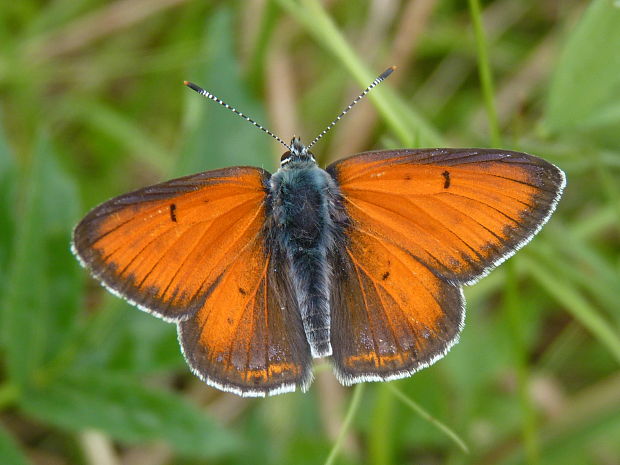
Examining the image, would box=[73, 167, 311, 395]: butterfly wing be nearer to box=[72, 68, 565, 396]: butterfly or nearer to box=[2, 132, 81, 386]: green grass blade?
box=[72, 68, 565, 396]: butterfly

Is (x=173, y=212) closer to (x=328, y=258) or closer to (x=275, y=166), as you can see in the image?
(x=328, y=258)

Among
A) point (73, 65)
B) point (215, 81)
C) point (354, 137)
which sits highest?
point (73, 65)

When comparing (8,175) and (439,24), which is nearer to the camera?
(8,175)

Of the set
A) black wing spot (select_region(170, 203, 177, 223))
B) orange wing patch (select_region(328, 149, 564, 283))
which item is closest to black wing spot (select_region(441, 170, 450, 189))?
orange wing patch (select_region(328, 149, 564, 283))

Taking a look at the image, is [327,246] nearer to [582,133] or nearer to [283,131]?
[582,133]

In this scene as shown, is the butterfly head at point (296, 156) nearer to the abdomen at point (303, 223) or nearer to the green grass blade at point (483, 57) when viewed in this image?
the abdomen at point (303, 223)

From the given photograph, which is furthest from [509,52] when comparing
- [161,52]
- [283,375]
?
[283,375]

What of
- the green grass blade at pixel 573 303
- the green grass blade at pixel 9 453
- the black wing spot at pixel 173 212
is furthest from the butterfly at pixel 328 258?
the green grass blade at pixel 573 303
